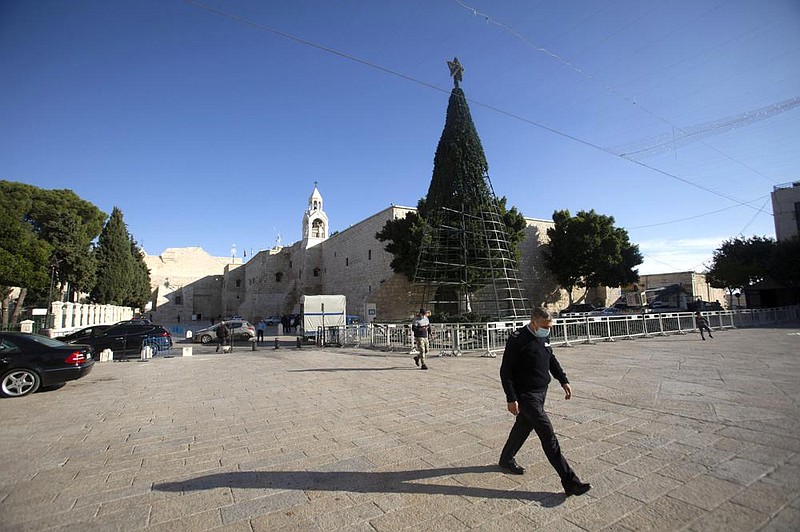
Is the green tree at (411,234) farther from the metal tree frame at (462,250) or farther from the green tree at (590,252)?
the green tree at (590,252)

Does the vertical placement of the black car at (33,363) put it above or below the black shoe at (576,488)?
above

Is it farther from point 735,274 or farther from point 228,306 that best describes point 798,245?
point 228,306

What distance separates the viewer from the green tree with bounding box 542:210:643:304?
102ft

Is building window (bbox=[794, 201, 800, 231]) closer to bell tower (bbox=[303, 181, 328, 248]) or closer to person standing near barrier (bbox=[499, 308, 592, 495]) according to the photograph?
person standing near barrier (bbox=[499, 308, 592, 495])

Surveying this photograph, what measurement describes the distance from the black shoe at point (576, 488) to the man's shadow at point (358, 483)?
0.22 feet

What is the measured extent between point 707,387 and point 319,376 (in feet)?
23.5

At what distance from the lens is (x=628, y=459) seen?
11.0ft

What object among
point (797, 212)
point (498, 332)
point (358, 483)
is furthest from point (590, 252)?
point (358, 483)

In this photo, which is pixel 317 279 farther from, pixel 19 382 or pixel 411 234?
pixel 19 382

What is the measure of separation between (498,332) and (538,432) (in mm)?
9715

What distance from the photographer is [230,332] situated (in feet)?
72.7

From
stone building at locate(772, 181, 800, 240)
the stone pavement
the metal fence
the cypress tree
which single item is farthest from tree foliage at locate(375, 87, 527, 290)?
stone building at locate(772, 181, 800, 240)

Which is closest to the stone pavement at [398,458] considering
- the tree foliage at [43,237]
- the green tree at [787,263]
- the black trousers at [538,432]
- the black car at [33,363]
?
the black trousers at [538,432]

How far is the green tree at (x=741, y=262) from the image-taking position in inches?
1156
